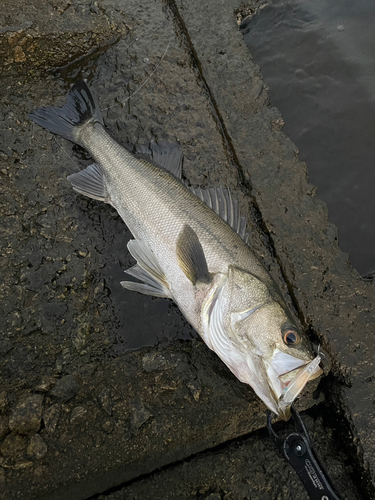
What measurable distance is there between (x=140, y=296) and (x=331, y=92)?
3236mm

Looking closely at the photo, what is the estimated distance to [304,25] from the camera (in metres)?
4.78

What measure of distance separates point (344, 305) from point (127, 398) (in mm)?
1759

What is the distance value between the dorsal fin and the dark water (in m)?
1.38

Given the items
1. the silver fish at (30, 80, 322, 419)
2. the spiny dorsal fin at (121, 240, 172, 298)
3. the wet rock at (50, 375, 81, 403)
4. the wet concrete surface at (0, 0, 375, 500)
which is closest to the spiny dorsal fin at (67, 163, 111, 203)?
the silver fish at (30, 80, 322, 419)

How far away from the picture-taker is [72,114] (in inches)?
128

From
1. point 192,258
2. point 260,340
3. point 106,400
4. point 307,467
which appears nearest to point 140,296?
point 192,258

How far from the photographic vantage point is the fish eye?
237cm

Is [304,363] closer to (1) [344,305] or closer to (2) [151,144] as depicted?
(1) [344,305]

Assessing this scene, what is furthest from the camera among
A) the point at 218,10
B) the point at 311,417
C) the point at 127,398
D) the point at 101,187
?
the point at 218,10

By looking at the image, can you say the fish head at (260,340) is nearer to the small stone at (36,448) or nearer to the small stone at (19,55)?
the small stone at (36,448)

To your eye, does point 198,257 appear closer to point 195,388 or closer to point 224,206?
point 224,206

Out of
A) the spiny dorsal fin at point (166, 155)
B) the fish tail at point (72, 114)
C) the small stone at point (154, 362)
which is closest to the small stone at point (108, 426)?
the small stone at point (154, 362)

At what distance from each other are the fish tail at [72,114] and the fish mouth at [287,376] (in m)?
2.33

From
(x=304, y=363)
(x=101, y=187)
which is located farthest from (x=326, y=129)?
(x=304, y=363)
